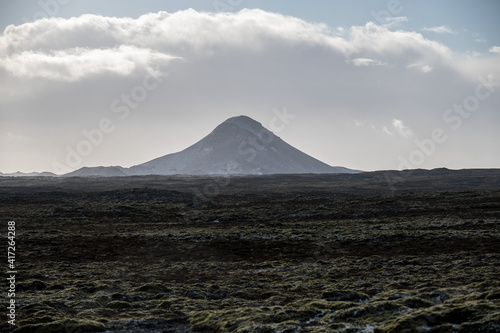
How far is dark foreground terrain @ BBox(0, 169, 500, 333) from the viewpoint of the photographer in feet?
64.4

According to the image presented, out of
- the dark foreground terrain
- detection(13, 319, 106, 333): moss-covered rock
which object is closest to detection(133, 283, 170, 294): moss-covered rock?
the dark foreground terrain

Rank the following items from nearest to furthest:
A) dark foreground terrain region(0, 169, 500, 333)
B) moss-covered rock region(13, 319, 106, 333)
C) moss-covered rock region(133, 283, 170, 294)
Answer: moss-covered rock region(13, 319, 106, 333) < dark foreground terrain region(0, 169, 500, 333) < moss-covered rock region(133, 283, 170, 294)

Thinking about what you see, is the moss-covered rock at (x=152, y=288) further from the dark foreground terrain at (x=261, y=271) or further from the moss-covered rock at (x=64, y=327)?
the moss-covered rock at (x=64, y=327)

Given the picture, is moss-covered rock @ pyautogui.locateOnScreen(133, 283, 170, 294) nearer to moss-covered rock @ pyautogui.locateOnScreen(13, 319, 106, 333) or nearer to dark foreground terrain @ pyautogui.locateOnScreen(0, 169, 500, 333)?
dark foreground terrain @ pyautogui.locateOnScreen(0, 169, 500, 333)

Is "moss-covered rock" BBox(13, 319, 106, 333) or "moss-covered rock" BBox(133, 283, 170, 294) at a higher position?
"moss-covered rock" BBox(13, 319, 106, 333)

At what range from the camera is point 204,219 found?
6794 centimetres

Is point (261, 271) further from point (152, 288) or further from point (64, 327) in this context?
point (64, 327)

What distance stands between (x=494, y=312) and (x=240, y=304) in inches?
510

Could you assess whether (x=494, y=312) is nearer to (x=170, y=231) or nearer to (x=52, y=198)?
(x=170, y=231)

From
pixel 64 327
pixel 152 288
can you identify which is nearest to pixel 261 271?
pixel 152 288

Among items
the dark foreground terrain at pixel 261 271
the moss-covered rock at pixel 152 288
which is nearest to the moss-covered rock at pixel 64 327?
the dark foreground terrain at pixel 261 271

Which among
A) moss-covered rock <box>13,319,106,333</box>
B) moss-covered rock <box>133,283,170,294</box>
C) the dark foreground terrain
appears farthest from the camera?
moss-covered rock <box>133,283,170,294</box>

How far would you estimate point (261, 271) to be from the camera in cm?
3300

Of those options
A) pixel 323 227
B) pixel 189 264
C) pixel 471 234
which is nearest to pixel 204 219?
pixel 323 227
